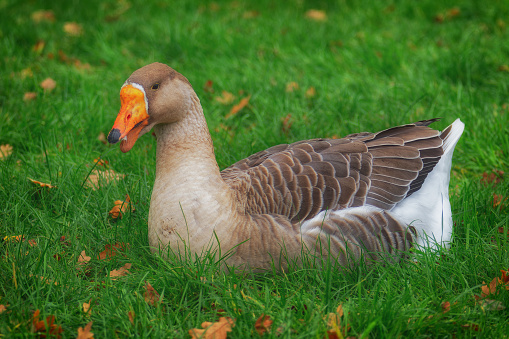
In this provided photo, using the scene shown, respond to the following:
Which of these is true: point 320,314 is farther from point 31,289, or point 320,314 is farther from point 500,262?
point 31,289

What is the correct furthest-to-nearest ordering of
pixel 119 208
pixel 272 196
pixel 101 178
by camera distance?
pixel 101 178 < pixel 119 208 < pixel 272 196

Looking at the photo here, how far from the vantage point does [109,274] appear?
10.3 feet

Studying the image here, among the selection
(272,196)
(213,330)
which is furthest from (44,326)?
(272,196)

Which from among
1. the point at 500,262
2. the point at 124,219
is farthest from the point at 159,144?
the point at 500,262

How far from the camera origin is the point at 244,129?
5.27 metres

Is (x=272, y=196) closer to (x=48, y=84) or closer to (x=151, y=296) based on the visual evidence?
(x=151, y=296)

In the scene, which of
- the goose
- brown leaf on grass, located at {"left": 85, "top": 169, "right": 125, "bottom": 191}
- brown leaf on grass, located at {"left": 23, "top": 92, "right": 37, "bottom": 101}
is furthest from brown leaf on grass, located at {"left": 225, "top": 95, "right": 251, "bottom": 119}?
brown leaf on grass, located at {"left": 23, "top": 92, "right": 37, "bottom": 101}

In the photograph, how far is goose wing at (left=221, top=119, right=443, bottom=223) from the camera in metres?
3.28

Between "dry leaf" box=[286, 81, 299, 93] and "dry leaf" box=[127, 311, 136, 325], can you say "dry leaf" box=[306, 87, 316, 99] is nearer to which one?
"dry leaf" box=[286, 81, 299, 93]

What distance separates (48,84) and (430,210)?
14.6 ft

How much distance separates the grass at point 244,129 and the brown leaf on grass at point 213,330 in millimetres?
73

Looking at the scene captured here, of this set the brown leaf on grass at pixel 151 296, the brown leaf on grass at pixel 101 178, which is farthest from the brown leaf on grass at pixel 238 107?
the brown leaf on grass at pixel 151 296

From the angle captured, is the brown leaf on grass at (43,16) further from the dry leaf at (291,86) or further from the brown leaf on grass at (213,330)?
A: the brown leaf on grass at (213,330)

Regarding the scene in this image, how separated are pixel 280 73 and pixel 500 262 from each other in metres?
3.84
